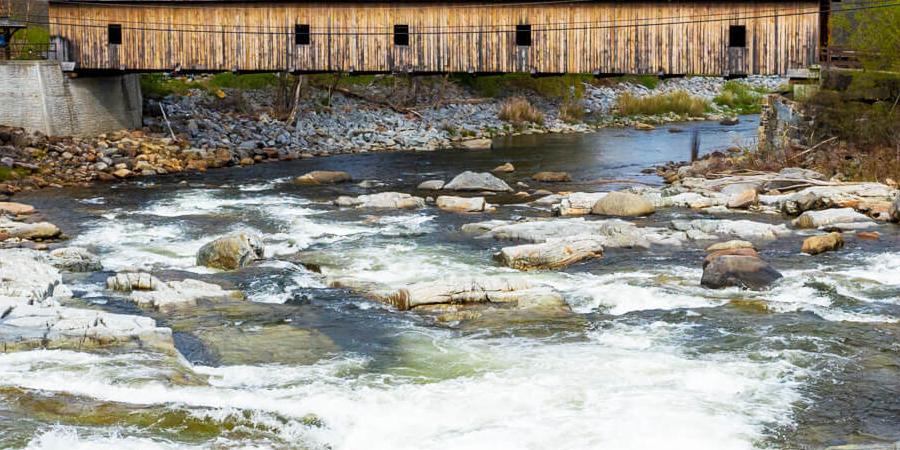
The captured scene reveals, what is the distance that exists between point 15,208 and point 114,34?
972cm

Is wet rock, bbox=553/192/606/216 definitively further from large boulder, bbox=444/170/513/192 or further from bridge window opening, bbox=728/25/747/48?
bridge window opening, bbox=728/25/747/48

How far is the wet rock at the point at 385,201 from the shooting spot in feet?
78.7

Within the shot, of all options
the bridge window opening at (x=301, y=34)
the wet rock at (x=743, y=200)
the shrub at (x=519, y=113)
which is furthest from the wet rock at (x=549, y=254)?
the shrub at (x=519, y=113)

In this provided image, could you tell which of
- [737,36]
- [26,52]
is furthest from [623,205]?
[26,52]

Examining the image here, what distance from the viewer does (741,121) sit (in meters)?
45.0

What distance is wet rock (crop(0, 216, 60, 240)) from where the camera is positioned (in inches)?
787

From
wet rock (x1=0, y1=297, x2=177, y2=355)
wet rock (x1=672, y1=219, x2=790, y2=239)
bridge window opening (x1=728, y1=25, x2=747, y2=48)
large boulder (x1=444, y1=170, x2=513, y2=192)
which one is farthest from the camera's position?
bridge window opening (x1=728, y1=25, x2=747, y2=48)

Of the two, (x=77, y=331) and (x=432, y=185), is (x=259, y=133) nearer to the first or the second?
(x=432, y=185)

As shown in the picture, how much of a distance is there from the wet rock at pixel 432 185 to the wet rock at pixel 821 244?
10262 millimetres

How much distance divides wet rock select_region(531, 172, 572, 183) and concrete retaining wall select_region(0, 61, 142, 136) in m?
12.6

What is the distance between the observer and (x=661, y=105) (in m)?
47.0

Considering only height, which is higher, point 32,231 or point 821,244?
point 32,231

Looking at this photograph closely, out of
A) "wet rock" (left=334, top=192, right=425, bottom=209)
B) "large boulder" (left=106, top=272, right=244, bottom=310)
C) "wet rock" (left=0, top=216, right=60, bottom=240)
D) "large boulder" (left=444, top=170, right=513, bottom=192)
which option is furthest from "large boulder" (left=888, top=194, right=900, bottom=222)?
"wet rock" (left=0, top=216, right=60, bottom=240)

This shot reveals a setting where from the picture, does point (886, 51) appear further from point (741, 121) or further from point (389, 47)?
point (741, 121)
